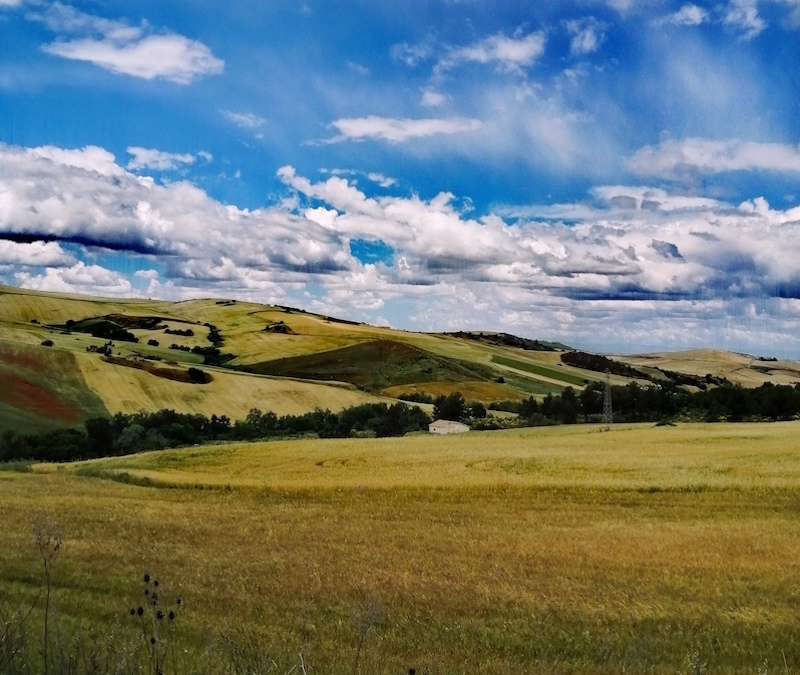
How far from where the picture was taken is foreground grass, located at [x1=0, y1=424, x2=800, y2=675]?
1080 centimetres

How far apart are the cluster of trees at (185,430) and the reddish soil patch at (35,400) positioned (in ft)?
17.2

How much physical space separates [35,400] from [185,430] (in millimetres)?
21115

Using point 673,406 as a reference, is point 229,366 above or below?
above

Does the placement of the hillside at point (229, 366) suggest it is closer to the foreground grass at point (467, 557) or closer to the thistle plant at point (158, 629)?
the foreground grass at point (467, 557)

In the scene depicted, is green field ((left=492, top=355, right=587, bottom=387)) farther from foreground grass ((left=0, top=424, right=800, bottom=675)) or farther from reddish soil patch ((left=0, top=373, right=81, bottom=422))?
foreground grass ((left=0, top=424, right=800, bottom=675))

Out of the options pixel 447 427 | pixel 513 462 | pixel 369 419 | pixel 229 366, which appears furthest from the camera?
pixel 229 366

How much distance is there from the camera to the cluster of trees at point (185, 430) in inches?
2908

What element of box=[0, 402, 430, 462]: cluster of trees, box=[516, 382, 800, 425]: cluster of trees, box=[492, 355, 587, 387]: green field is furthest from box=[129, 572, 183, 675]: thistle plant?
box=[492, 355, 587, 387]: green field

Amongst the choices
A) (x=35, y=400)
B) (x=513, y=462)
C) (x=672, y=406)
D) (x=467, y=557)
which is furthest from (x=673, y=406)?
(x=467, y=557)

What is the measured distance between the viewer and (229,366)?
450 ft

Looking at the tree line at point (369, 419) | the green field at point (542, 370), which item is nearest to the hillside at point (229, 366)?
the green field at point (542, 370)

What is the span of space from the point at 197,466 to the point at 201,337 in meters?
126

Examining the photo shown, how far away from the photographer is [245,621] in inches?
445

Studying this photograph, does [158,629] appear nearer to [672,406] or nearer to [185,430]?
[185,430]
